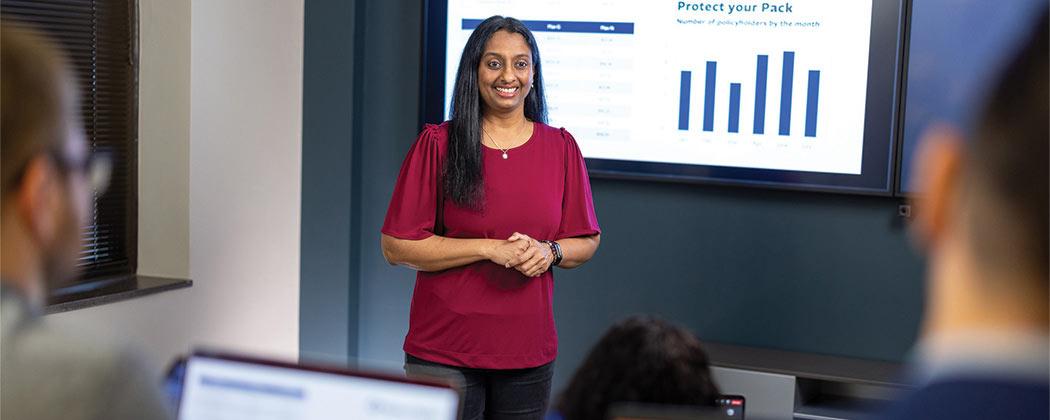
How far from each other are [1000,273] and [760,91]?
3.18 metres

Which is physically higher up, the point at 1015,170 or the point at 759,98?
the point at 759,98

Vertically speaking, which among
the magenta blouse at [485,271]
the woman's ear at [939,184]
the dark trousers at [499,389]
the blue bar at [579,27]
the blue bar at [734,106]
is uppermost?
the blue bar at [579,27]

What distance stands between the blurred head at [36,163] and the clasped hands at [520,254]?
5.41 feet

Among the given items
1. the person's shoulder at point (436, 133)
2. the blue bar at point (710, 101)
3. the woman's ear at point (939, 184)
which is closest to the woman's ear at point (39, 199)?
the woman's ear at point (939, 184)

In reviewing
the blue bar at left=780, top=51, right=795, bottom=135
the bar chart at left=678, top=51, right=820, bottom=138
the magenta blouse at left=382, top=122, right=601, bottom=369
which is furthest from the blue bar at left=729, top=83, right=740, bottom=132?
the magenta blouse at left=382, top=122, right=601, bottom=369

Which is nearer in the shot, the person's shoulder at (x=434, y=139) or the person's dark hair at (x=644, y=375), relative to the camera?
the person's dark hair at (x=644, y=375)

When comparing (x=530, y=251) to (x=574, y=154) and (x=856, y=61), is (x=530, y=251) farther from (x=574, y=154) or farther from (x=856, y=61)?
(x=856, y=61)

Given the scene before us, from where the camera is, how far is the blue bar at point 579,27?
3904mm

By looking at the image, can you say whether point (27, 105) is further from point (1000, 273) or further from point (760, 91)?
point (760, 91)

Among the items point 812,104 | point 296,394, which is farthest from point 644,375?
point 812,104

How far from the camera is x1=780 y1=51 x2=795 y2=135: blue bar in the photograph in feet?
12.1

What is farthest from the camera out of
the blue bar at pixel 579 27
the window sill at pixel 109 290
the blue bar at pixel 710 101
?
the blue bar at pixel 579 27

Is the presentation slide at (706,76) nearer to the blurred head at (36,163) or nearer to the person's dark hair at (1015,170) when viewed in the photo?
the blurred head at (36,163)

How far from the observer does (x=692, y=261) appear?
13.1 ft
